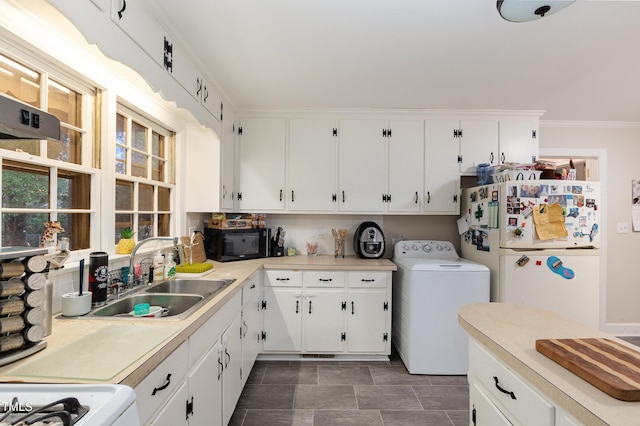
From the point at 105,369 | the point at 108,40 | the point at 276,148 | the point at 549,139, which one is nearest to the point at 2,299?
the point at 105,369

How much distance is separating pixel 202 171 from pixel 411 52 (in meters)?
1.86

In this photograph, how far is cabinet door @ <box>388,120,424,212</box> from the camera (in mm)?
3023

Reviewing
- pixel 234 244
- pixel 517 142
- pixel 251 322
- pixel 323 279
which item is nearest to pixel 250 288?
pixel 251 322

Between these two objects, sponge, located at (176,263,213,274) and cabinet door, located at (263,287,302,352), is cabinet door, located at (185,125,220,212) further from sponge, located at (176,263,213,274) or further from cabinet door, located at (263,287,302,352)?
cabinet door, located at (263,287,302,352)

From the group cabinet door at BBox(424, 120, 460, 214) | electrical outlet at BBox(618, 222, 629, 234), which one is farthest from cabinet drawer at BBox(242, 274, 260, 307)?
electrical outlet at BBox(618, 222, 629, 234)

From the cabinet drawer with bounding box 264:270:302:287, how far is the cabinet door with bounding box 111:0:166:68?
179 centimetres

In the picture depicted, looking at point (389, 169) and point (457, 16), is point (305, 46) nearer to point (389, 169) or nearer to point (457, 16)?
point (457, 16)

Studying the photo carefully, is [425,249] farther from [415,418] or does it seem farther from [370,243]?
[415,418]

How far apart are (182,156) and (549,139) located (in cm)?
386

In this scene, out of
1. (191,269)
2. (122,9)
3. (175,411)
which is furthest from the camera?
(191,269)

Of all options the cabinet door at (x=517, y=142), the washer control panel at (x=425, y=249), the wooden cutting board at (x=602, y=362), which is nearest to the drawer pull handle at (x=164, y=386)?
the wooden cutting board at (x=602, y=362)

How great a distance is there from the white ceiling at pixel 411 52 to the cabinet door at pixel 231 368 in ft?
5.70

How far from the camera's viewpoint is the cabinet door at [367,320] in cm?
274

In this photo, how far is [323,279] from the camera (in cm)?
274
